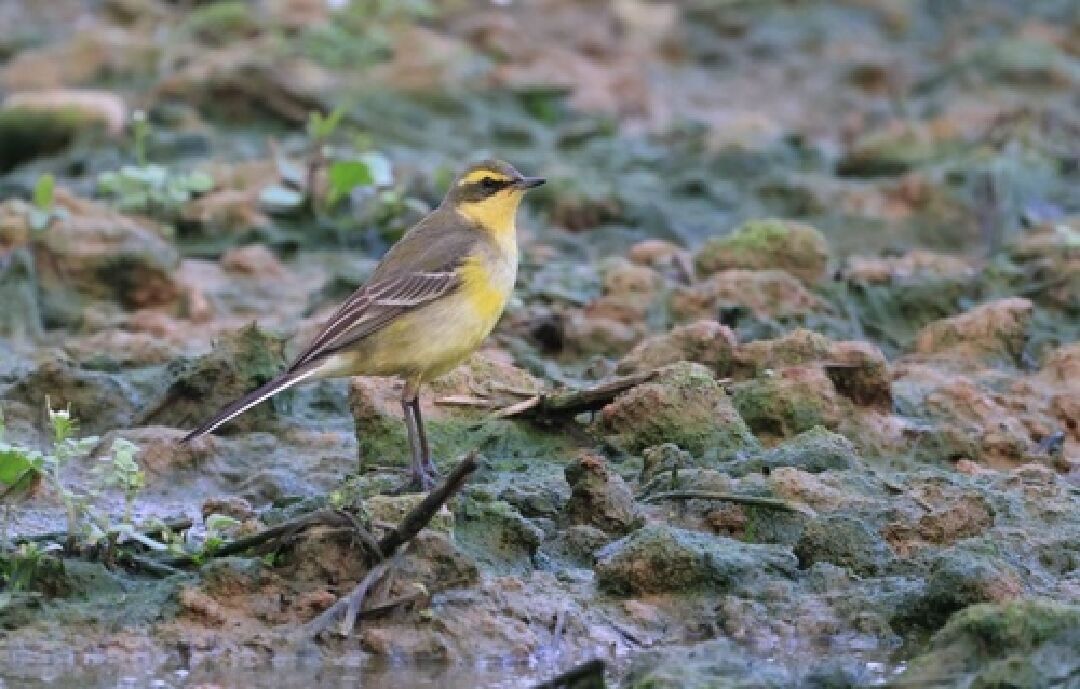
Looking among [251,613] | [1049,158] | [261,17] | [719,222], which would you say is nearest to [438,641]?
[251,613]

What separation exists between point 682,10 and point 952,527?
13839 millimetres

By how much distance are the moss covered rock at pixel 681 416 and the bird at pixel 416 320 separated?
0.70 metres

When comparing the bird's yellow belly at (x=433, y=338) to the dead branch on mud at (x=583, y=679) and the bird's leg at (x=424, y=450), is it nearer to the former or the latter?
the bird's leg at (x=424, y=450)

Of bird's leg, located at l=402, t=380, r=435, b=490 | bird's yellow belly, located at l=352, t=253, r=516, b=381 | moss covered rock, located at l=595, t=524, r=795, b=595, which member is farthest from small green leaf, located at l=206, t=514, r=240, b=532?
bird's yellow belly, located at l=352, t=253, r=516, b=381

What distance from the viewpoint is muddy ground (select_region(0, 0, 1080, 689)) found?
697 cm

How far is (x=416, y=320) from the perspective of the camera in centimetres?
881

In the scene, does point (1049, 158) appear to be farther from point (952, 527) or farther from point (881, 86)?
point (952, 527)

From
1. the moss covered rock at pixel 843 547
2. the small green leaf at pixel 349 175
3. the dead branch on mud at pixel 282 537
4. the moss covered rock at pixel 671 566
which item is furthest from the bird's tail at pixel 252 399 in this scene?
the small green leaf at pixel 349 175

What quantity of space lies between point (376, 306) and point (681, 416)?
133 cm

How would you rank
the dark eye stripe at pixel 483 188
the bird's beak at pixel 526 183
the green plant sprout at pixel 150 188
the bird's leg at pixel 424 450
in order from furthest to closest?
1. the green plant sprout at pixel 150 188
2. the bird's beak at pixel 526 183
3. the dark eye stripe at pixel 483 188
4. the bird's leg at pixel 424 450

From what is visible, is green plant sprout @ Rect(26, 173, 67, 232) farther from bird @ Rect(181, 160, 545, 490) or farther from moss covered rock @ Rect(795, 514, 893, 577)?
moss covered rock @ Rect(795, 514, 893, 577)

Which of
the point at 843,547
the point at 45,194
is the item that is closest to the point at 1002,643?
the point at 843,547

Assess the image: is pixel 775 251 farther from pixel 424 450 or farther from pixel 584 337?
pixel 424 450

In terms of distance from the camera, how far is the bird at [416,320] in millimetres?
8656
